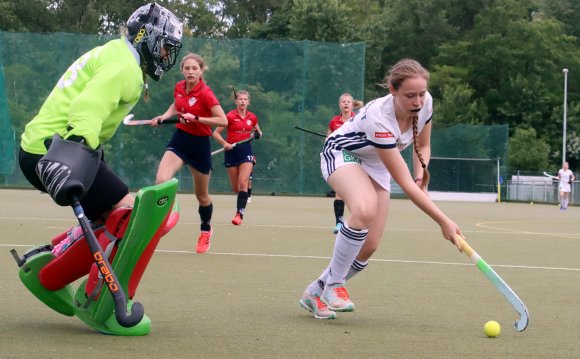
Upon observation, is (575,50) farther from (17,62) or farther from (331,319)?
(331,319)

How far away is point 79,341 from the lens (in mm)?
4926

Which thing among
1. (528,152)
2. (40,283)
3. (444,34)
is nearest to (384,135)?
(40,283)

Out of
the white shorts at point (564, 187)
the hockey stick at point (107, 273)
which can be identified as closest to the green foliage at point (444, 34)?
the white shorts at point (564, 187)

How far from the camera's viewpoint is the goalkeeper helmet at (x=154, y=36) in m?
5.34

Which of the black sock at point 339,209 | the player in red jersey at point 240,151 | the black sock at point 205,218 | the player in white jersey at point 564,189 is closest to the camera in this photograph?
the black sock at point 205,218


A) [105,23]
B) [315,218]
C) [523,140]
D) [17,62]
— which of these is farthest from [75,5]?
[315,218]

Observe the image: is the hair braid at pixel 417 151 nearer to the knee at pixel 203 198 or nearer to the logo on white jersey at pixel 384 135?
the logo on white jersey at pixel 384 135

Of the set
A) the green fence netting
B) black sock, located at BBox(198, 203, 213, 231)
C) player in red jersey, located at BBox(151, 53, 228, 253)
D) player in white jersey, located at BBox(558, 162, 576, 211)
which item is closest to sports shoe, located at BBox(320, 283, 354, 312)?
player in red jersey, located at BBox(151, 53, 228, 253)

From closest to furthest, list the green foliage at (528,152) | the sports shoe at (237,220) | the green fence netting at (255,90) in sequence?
the sports shoe at (237,220) < the green fence netting at (255,90) < the green foliage at (528,152)

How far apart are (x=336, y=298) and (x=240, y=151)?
884 centimetres

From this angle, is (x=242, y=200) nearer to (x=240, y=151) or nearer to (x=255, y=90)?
(x=240, y=151)

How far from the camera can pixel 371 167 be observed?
20.7 feet

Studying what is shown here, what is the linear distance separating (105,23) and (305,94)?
105ft

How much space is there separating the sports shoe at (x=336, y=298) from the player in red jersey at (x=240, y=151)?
776cm
